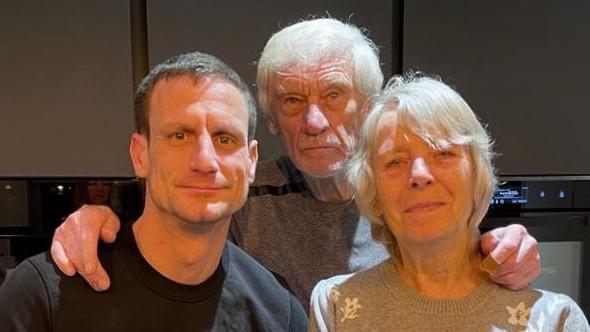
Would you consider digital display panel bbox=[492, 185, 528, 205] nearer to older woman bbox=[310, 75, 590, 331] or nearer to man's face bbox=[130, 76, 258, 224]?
older woman bbox=[310, 75, 590, 331]

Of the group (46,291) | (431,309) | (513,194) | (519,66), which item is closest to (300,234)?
(431,309)

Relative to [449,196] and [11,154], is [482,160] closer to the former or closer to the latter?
[449,196]

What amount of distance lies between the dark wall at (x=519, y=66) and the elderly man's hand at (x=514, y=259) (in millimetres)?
711

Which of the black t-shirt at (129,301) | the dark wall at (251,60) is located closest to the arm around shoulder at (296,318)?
the black t-shirt at (129,301)

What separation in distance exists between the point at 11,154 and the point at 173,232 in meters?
0.77

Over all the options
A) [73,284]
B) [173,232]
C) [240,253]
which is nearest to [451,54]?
[240,253]

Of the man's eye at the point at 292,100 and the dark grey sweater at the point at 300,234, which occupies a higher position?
the man's eye at the point at 292,100

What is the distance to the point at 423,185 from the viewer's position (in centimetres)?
81

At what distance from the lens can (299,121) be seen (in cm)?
113

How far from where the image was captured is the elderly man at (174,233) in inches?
33.3

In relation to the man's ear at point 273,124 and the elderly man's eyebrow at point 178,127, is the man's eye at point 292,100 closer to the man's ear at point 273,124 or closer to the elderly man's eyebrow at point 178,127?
the man's ear at point 273,124

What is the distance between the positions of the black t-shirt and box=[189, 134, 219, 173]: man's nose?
0.20 meters

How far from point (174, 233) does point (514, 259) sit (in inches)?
21.5

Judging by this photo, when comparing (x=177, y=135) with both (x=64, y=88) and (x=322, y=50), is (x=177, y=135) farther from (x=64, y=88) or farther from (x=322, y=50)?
(x=64, y=88)
